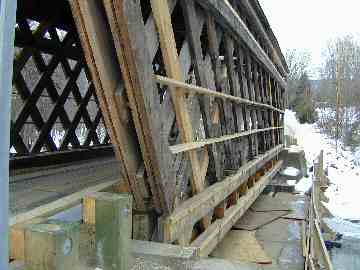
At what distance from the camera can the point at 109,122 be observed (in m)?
3.03

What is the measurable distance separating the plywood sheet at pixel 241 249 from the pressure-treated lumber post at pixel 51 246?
367cm

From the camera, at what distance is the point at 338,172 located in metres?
29.4

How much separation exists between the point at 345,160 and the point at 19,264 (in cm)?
Answer: 3404

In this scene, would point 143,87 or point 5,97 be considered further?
point 143,87

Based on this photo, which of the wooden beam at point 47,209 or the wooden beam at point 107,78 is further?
the wooden beam at point 107,78

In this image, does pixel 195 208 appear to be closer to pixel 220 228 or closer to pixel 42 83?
pixel 220 228

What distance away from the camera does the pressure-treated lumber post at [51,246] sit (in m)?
2.01

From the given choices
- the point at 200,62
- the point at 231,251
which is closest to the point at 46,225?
the point at 200,62

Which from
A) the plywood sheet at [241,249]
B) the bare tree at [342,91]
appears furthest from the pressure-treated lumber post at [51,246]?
the bare tree at [342,91]

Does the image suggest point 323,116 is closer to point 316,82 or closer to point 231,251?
point 316,82

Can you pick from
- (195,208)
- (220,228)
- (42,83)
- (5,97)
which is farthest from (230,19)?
(5,97)

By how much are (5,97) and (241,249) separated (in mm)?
5448

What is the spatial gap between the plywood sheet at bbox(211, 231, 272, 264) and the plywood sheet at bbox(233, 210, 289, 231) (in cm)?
49

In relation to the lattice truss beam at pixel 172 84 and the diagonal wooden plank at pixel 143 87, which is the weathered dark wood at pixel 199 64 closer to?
the lattice truss beam at pixel 172 84
